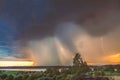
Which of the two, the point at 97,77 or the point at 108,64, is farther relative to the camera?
the point at 108,64

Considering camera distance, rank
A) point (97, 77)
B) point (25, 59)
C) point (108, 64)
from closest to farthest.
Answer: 1. point (97, 77)
2. point (108, 64)
3. point (25, 59)

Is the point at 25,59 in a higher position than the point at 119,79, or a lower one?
higher

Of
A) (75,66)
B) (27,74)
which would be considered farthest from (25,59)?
(75,66)

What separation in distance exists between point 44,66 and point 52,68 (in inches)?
10.3

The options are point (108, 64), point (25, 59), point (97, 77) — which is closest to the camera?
point (97, 77)

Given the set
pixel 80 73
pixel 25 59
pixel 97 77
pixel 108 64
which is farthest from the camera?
pixel 25 59

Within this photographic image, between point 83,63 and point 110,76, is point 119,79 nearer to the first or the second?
point 110,76

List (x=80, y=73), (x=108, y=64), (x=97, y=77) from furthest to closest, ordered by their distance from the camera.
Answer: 1. (x=108, y=64)
2. (x=80, y=73)
3. (x=97, y=77)

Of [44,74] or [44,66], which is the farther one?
[44,66]

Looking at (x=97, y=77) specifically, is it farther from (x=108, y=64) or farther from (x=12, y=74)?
(x=12, y=74)

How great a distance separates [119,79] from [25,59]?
2770 mm

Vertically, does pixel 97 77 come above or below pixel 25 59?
below

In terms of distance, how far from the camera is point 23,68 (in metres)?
8.52

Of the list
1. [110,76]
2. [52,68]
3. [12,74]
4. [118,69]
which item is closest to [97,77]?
[110,76]
